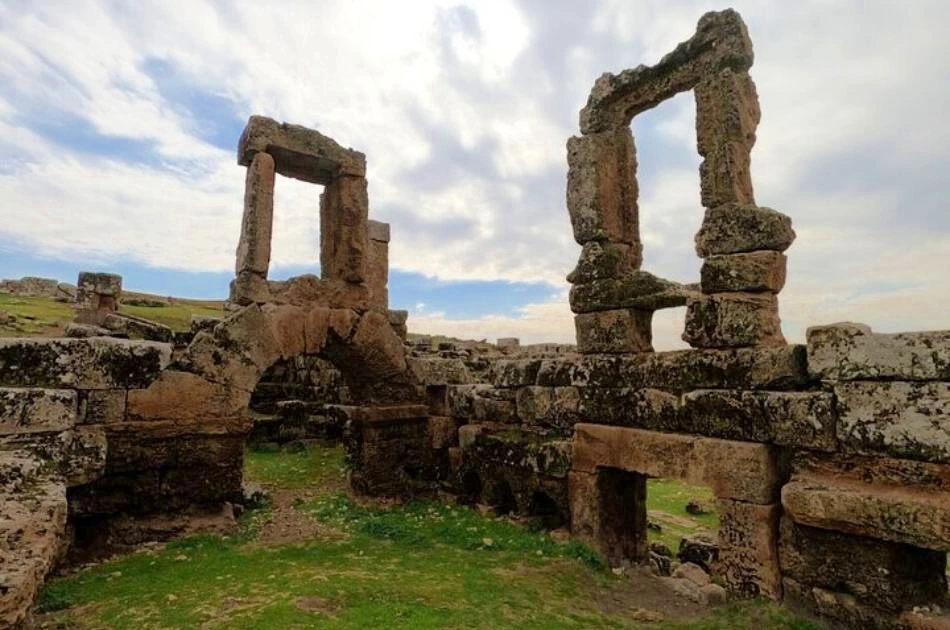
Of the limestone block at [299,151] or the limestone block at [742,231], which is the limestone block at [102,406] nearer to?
the limestone block at [299,151]

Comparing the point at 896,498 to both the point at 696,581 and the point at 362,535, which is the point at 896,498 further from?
the point at 362,535

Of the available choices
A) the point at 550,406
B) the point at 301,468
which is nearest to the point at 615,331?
the point at 550,406

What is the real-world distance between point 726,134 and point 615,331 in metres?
2.24

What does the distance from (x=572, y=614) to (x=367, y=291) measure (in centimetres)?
571

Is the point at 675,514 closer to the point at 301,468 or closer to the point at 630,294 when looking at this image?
the point at 630,294

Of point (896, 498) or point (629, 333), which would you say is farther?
point (629, 333)

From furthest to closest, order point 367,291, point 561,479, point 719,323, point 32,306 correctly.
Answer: point 32,306, point 367,291, point 561,479, point 719,323

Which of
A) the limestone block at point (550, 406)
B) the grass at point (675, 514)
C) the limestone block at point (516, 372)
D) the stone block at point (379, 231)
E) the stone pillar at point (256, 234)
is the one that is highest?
the stone block at point (379, 231)

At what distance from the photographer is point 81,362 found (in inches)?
229

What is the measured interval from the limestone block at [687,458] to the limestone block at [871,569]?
1.56 ft

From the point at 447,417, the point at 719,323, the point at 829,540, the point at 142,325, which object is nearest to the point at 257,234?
the point at 142,325

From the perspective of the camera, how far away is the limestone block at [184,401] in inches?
253

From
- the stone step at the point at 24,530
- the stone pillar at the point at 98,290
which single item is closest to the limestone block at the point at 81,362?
the stone step at the point at 24,530

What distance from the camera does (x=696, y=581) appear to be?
5.89 m
